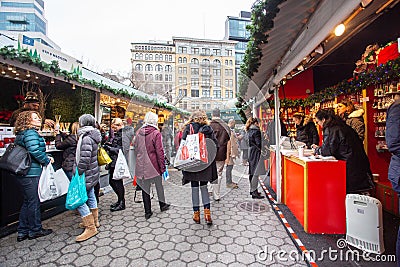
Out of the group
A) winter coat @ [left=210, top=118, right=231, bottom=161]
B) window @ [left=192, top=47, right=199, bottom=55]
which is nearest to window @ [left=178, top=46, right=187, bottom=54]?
window @ [left=192, top=47, right=199, bottom=55]

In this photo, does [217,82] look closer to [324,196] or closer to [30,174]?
[324,196]

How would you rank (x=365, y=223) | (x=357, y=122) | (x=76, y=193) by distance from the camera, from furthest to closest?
(x=357, y=122), (x=76, y=193), (x=365, y=223)

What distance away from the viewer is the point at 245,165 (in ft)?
21.8

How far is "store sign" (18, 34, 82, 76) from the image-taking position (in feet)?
10.6

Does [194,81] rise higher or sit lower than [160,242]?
higher

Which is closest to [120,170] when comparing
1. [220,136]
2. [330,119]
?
[220,136]

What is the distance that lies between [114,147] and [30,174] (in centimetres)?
114

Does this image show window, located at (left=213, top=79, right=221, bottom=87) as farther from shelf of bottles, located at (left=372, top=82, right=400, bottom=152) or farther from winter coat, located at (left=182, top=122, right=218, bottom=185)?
shelf of bottles, located at (left=372, top=82, right=400, bottom=152)

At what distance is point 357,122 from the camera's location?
3.45m

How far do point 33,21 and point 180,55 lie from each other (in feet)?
210

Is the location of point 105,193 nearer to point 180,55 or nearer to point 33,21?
point 180,55

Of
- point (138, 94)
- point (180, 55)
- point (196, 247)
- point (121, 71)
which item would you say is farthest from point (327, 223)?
point (121, 71)

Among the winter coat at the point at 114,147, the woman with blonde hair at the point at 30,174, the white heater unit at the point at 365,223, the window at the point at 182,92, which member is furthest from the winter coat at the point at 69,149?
the white heater unit at the point at 365,223

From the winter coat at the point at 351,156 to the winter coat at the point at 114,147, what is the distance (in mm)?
2946
